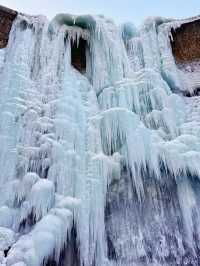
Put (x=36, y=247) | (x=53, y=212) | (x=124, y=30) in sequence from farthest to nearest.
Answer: (x=124, y=30), (x=53, y=212), (x=36, y=247)

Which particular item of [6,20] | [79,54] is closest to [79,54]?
[79,54]

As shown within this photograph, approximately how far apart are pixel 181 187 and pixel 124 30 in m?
3.51

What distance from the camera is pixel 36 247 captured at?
3.83 m

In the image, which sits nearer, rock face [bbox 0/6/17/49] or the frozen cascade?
the frozen cascade

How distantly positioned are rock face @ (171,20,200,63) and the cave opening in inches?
69.6

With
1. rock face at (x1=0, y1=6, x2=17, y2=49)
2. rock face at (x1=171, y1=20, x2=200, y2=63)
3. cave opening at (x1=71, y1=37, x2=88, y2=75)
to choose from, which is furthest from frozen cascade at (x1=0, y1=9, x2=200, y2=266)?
rock face at (x1=171, y1=20, x2=200, y2=63)

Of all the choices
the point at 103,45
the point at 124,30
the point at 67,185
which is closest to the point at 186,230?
the point at 67,185

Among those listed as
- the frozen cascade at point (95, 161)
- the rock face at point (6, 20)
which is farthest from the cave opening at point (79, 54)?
the rock face at point (6, 20)

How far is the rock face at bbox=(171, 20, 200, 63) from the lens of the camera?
6.99m

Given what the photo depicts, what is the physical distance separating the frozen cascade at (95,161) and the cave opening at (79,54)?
28 cm

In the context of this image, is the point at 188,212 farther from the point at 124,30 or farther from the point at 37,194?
the point at 124,30

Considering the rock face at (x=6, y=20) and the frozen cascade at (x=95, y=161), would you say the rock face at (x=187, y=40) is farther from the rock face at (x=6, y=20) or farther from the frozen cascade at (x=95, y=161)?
the rock face at (x=6, y=20)

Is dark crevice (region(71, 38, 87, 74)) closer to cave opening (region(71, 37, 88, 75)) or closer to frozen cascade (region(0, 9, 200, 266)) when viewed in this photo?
cave opening (region(71, 37, 88, 75))

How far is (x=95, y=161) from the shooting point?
485cm
